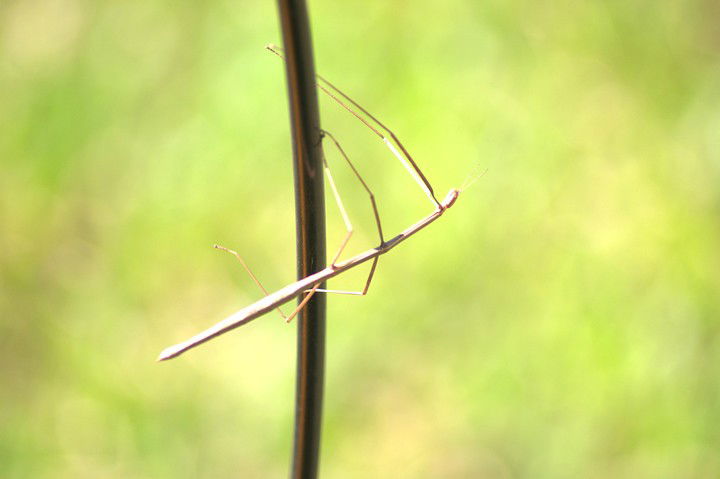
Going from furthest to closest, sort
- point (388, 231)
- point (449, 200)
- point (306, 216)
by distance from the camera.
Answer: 1. point (388, 231)
2. point (449, 200)
3. point (306, 216)

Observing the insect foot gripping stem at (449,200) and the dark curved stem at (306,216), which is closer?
the dark curved stem at (306,216)

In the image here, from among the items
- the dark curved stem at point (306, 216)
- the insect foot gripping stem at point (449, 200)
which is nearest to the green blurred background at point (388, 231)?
the insect foot gripping stem at point (449, 200)

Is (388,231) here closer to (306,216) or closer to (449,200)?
(449,200)

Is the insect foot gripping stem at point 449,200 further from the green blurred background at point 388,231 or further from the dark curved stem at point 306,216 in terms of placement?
the green blurred background at point 388,231

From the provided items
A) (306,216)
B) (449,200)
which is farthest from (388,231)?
(306,216)

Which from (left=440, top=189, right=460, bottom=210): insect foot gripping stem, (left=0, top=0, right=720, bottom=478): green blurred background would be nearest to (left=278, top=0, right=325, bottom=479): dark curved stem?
(left=440, top=189, right=460, bottom=210): insect foot gripping stem

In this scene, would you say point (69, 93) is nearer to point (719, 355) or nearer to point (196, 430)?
point (196, 430)

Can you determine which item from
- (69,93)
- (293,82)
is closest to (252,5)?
(69,93)
